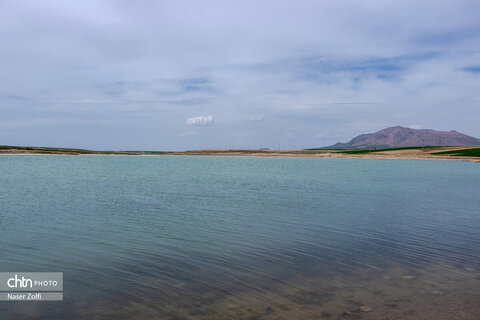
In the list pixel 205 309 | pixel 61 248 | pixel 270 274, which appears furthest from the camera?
pixel 61 248

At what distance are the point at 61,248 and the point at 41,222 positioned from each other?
6.53 metres

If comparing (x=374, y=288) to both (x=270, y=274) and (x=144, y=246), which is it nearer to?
(x=270, y=274)

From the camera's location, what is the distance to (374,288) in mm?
11641

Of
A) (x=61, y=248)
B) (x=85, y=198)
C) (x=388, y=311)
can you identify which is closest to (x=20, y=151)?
(x=85, y=198)

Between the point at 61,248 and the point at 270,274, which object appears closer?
the point at 270,274

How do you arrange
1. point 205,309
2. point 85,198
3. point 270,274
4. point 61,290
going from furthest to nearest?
point 85,198
point 270,274
point 61,290
point 205,309

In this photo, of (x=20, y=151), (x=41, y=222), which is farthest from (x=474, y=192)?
(x=20, y=151)

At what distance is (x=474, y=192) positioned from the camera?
39.8 m

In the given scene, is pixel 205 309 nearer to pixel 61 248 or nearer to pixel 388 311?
pixel 388 311

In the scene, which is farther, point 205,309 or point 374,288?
point 374,288

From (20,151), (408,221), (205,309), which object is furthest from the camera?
(20,151)

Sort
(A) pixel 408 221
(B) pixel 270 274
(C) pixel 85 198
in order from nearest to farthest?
(B) pixel 270 274, (A) pixel 408 221, (C) pixel 85 198

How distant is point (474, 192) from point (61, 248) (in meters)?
42.9

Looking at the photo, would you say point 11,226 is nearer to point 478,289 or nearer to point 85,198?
point 85,198
